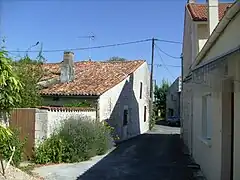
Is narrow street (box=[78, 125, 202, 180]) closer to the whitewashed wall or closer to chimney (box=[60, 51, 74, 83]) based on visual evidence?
the whitewashed wall

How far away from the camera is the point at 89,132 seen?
15.4 m

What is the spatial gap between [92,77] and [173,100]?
100 ft

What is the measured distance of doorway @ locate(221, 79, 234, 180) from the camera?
7.57 meters

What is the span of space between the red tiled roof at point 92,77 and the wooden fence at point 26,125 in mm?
7440

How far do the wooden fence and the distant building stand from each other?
3947 cm

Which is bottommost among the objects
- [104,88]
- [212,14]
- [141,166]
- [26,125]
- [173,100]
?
[141,166]

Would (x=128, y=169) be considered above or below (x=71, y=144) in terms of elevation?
below

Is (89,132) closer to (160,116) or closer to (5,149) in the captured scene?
(5,149)

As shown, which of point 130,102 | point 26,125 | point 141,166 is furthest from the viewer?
point 130,102

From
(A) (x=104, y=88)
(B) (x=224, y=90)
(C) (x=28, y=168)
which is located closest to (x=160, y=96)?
(A) (x=104, y=88)

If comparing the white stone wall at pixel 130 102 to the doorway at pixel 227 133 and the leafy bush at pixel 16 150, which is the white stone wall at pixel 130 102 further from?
the doorway at pixel 227 133

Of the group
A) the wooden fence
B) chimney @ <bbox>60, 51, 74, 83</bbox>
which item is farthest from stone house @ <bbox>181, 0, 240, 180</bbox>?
chimney @ <bbox>60, 51, 74, 83</bbox>

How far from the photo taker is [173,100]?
5406cm

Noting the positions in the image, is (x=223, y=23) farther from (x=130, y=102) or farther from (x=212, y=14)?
(x=130, y=102)
